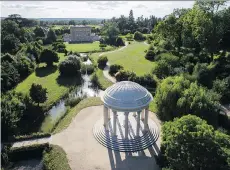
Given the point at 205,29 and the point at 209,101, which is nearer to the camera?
the point at 209,101

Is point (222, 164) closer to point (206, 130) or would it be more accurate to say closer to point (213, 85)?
point (206, 130)

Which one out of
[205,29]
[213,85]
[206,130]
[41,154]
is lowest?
[41,154]

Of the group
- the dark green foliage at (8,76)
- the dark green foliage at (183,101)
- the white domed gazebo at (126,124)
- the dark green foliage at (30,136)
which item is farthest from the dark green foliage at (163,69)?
the dark green foliage at (8,76)

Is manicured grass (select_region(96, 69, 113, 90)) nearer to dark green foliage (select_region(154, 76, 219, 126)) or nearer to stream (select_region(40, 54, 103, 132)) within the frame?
stream (select_region(40, 54, 103, 132))

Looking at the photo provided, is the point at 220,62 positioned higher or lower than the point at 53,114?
higher

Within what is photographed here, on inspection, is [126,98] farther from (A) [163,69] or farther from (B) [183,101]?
(A) [163,69]

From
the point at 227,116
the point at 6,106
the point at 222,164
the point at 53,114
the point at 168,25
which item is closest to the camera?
the point at 222,164

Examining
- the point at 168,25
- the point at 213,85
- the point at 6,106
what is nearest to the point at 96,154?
the point at 6,106
